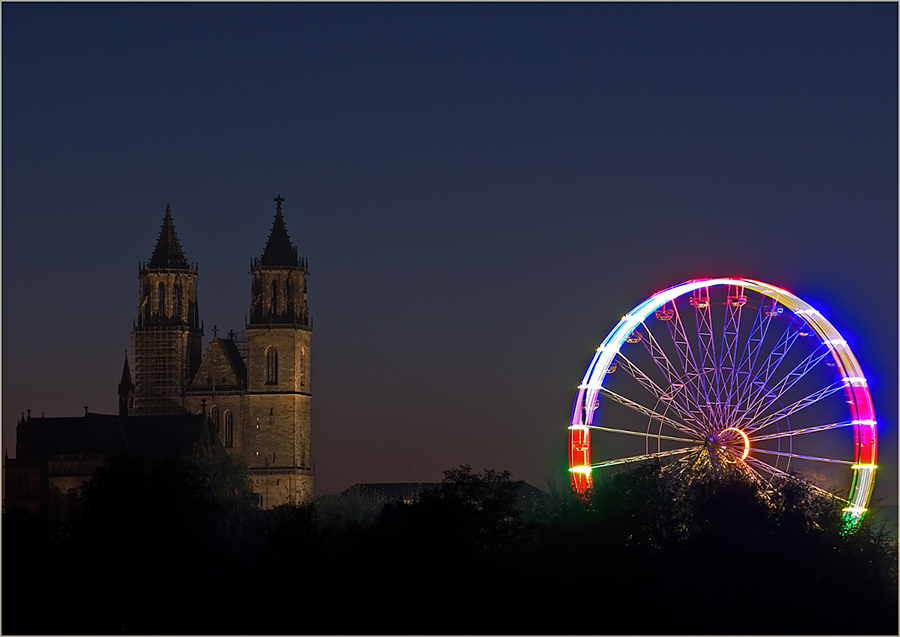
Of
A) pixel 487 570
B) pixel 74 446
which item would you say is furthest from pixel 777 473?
pixel 74 446

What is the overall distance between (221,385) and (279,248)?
37.1 ft

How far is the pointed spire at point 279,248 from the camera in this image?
128 meters

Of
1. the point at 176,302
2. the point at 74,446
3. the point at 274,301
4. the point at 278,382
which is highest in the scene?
the point at 176,302

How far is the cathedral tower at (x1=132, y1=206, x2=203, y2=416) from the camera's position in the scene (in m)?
127

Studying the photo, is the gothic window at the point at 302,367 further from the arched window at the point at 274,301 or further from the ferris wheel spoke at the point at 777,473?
the ferris wheel spoke at the point at 777,473

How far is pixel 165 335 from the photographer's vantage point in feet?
421

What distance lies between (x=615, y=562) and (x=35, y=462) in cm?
7757

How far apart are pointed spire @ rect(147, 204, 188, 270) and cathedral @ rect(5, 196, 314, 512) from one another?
109mm

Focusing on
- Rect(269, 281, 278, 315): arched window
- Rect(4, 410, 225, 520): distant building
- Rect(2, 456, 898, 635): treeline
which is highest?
Rect(269, 281, 278, 315): arched window

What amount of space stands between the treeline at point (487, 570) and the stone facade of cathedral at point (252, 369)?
6764cm

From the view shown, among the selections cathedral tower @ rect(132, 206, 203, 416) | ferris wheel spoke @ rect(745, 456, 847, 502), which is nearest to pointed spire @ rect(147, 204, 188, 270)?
cathedral tower @ rect(132, 206, 203, 416)

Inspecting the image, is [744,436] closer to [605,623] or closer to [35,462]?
[605,623]

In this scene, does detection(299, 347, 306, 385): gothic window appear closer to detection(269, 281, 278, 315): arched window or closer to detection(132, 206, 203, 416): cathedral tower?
detection(269, 281, 278, 315): arched window

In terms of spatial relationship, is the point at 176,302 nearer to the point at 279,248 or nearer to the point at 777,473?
the point at 279,248
